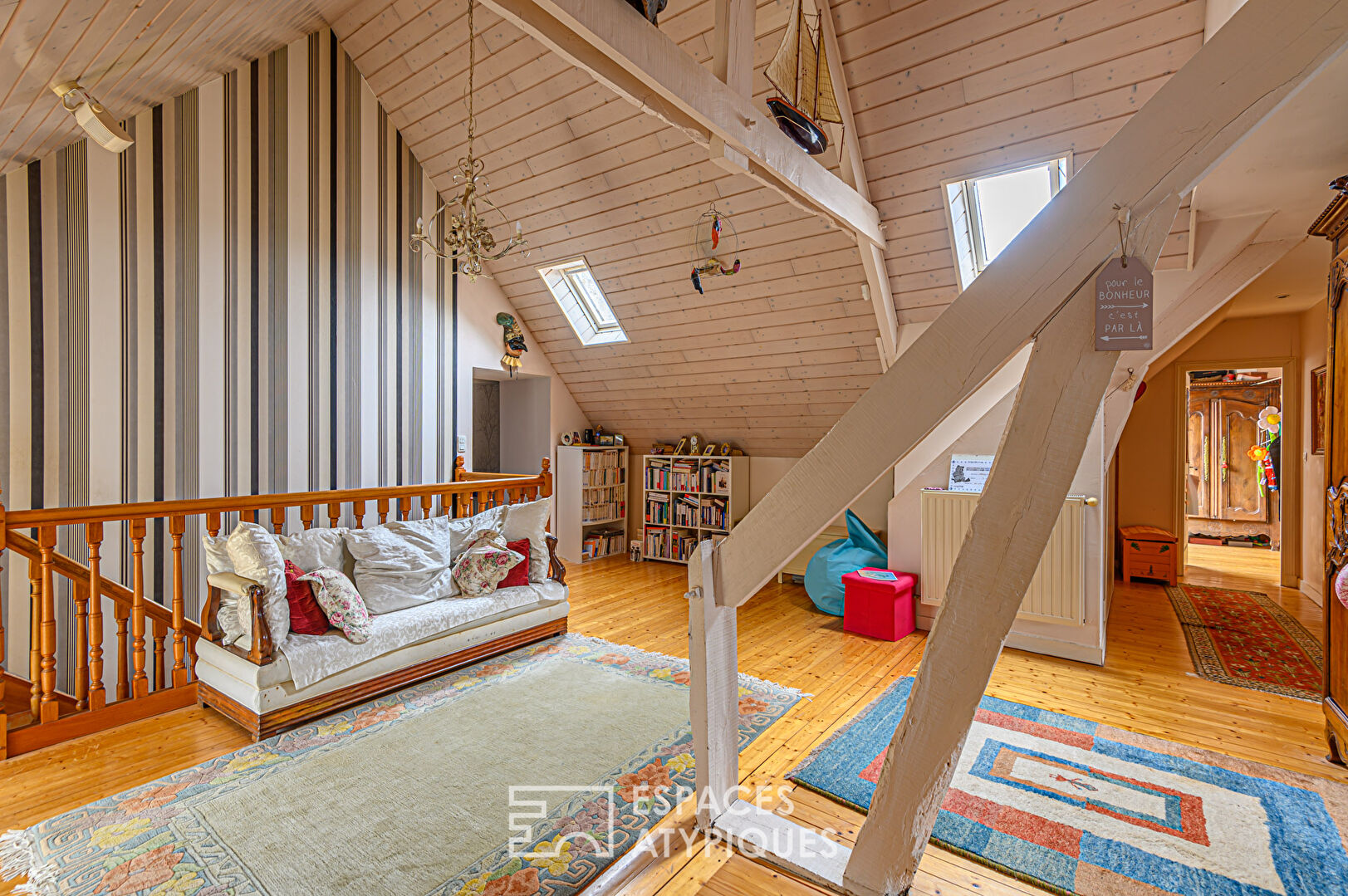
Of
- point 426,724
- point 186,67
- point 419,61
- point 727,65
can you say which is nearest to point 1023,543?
point 727,65

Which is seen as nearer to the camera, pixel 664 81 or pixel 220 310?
pixel 664 81

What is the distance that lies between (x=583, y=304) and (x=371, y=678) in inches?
139

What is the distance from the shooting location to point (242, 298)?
13.1 ft

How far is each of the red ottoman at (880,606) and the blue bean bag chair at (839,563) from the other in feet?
1.15

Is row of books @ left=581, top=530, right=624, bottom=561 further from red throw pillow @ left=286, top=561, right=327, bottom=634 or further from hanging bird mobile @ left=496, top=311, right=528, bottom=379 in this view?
red throw pillow @ left=286, top=561, right=327, bottom=634

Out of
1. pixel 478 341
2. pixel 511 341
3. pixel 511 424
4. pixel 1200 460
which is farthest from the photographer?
pixel 1200 460

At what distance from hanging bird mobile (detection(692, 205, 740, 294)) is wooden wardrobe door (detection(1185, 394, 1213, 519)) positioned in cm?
852

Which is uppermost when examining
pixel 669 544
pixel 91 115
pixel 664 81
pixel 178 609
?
pixel 91 115

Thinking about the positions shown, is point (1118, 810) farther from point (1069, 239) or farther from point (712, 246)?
point (712, 246)

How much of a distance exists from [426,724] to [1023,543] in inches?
99.5

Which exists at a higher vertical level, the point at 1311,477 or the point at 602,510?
the point at 1311,477

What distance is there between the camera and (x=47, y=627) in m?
2.48

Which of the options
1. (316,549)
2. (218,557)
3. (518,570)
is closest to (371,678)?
(316,549)

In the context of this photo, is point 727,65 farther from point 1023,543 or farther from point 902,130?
point 1023,543
